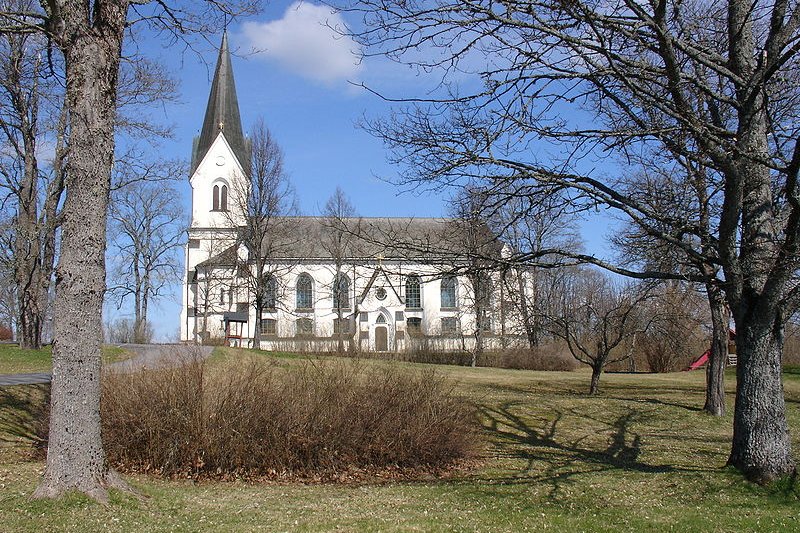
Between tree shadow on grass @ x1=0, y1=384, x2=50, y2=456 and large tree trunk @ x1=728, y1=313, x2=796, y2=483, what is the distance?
1040 centimetres

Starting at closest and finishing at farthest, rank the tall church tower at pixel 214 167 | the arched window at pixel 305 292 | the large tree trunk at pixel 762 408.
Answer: the large tree trunk at pixel 762 408
the tall church tower at pixel 214 167
the arched window at pixel 305 292

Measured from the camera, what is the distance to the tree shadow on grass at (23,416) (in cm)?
1110

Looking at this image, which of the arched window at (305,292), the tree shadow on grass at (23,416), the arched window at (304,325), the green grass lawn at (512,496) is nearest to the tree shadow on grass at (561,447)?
the green grass lawn at (512,496)

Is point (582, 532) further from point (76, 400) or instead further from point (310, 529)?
point (76, 400)

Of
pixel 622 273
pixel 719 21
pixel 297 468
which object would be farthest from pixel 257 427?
pixel 719 21

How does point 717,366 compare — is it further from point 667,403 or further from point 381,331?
point 381,331

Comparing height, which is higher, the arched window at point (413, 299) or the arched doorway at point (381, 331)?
the arched window at point (413, 299)

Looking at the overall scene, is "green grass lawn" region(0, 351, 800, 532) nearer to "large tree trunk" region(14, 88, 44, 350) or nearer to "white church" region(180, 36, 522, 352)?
"large tree trunk" region(14, 88, 44, 350)

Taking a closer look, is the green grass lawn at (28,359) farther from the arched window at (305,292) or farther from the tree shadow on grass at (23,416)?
the arched window at (305,292)

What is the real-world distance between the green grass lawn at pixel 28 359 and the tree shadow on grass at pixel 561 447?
1062 cm

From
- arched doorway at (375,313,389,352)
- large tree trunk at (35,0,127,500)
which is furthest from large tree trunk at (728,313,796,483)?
arched doorway at (375,313,389,352)

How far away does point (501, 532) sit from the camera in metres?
6.73

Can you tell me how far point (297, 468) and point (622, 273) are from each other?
18.8 ft

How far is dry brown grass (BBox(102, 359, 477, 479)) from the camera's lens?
1039 centimetres
